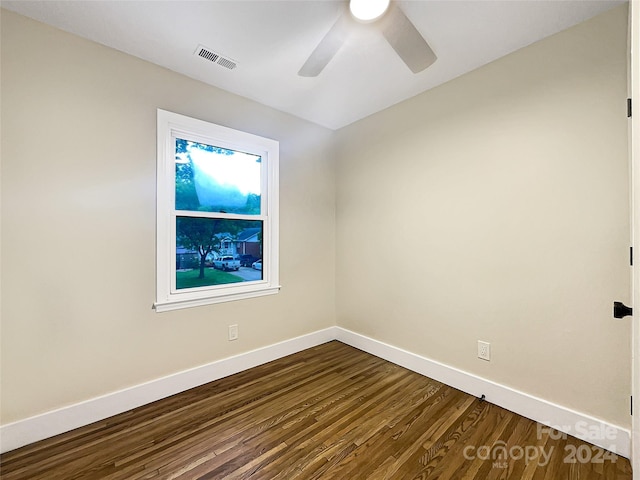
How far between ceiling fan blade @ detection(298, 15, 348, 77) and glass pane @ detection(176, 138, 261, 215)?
3.45ft

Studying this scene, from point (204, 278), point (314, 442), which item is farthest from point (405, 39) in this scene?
point (314, 442)

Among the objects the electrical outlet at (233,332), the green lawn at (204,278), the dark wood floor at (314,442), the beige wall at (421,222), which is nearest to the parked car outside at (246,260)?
the green lawn at (204,278)

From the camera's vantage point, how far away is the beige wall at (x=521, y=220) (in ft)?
5.30

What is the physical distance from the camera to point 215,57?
2014 mm

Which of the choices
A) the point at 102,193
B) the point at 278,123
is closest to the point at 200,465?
the point at 102,193

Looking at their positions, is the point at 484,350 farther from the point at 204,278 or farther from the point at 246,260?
the point at 204,278

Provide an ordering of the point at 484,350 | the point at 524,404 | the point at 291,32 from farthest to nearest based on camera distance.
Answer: the point at 484,350 → the point at 524,404 → the point at 291,32

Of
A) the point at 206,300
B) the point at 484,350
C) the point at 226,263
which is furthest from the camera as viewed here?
the point at 226,263

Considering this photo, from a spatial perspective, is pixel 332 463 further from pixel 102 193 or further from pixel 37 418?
pixel 102 193

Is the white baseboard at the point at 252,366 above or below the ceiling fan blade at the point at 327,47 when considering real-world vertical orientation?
below

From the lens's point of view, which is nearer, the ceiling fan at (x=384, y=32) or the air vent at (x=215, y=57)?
the ceiling fan at (x=384, y=32)

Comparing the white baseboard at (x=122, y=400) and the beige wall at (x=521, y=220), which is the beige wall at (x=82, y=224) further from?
the beige wall at (x=521, y=220)

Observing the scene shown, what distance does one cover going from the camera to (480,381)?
211 centimetres

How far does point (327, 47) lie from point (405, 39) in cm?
45
